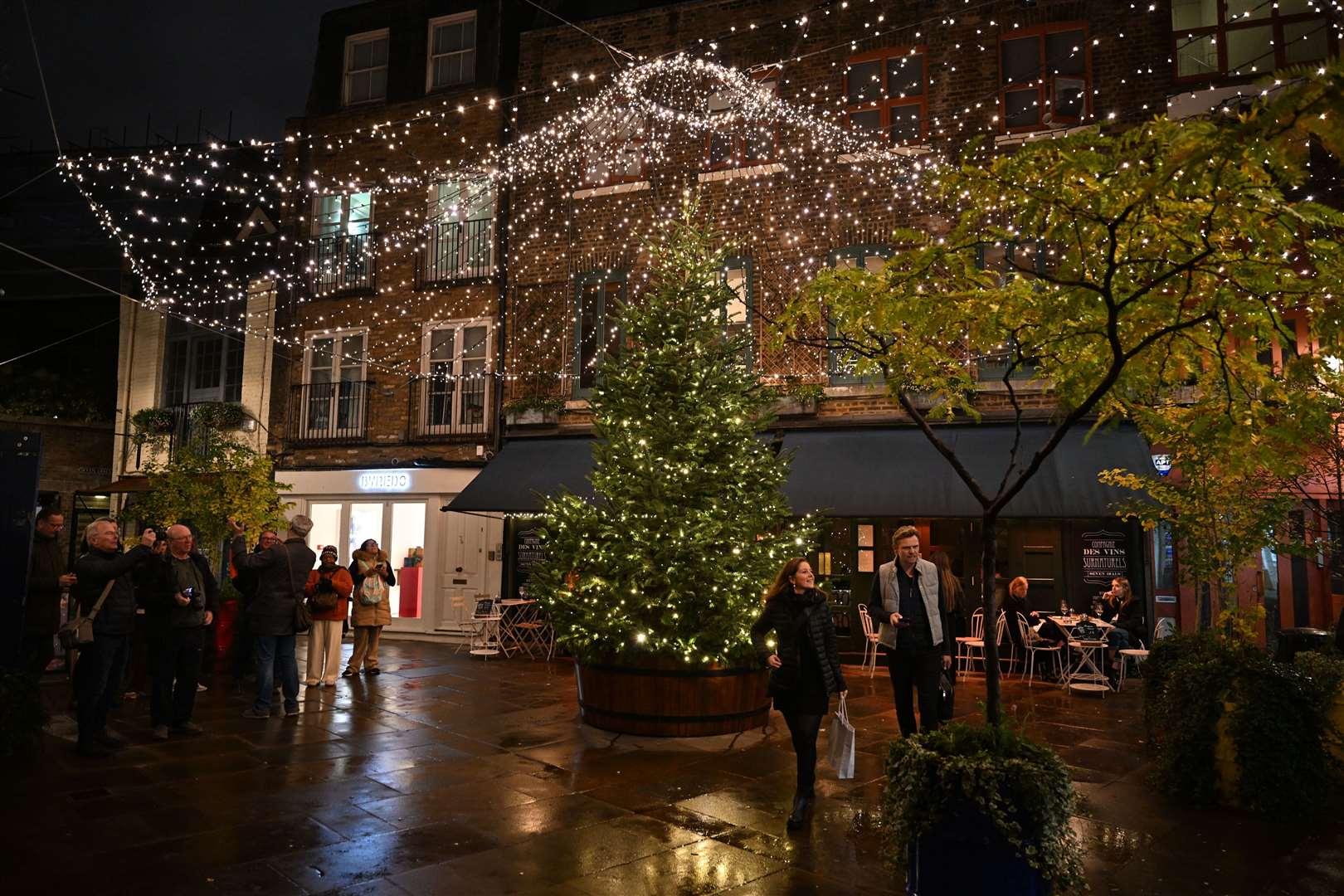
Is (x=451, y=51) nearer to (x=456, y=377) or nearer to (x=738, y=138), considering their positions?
(x=456, y=377)

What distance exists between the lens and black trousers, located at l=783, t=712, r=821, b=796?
18.8ft

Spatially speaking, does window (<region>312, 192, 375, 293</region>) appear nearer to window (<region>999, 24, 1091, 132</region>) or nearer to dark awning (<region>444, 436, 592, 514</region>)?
dark awning (<region>444, 436, 592, 514</region>)

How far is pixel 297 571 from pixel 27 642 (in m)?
2.52

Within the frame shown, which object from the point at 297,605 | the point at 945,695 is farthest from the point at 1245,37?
the point at 297,605

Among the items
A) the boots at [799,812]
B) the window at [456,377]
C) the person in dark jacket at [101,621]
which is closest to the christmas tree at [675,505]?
the boots at [799,812]

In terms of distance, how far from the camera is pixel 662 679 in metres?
8.10

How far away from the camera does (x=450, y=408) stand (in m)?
17.0

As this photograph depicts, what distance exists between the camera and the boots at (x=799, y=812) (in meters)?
5.56

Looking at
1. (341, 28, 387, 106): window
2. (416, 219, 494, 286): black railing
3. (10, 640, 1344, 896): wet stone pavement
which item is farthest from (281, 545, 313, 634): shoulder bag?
(341, 28, 387, 106): window

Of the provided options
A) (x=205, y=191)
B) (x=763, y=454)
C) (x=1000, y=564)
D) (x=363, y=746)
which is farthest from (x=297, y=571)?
(x=205, y=191)

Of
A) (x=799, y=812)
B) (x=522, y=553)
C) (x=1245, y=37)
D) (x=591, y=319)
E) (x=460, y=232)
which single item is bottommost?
(x=799, y=812)

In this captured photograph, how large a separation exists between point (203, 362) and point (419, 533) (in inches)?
269

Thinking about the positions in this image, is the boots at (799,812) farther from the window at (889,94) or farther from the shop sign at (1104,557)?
the window at (889,94)

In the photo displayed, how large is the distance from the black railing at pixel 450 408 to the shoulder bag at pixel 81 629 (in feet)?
31.0
